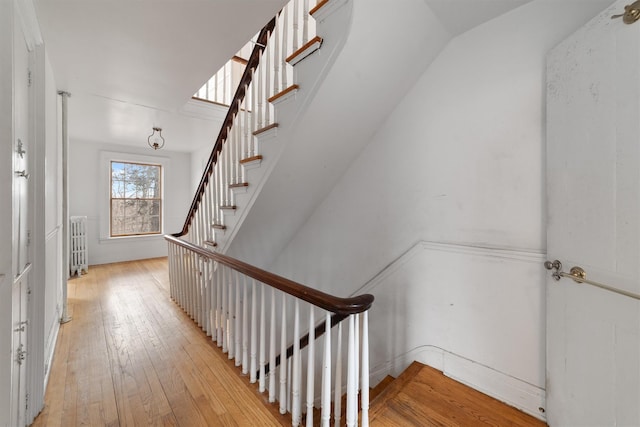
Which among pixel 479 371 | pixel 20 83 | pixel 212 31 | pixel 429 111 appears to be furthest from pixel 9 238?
pixel 479 371

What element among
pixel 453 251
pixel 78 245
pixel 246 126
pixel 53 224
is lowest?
pixel 78 245

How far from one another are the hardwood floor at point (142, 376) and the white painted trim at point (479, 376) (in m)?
0.96

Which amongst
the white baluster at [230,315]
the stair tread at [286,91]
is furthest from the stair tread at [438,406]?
the stair tread at [286,91]

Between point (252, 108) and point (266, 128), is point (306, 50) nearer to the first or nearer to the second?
point (266, 128)

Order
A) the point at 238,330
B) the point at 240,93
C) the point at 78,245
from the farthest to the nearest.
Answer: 1. the point at 78,245
2. the point at 240,93
3. the point at 238,330

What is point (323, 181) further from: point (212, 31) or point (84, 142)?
point (84, 142)

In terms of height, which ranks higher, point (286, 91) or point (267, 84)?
point (267, 84)

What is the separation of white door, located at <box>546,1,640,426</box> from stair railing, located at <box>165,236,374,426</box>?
0.92 metres

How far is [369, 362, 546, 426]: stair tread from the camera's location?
1.34 metres

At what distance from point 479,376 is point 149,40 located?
3089 millimetres

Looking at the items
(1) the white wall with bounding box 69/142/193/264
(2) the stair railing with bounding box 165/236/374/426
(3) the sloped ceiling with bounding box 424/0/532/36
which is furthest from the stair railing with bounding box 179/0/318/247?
(1) the white wall with bounding box 69/142/193/264

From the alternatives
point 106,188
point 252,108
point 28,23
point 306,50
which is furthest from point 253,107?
point 106,188

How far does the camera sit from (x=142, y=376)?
177 centimetres

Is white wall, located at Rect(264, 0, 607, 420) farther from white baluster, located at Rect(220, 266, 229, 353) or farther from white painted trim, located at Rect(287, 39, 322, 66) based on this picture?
white baluster, located at Rect(220, 266, 229, 353)
